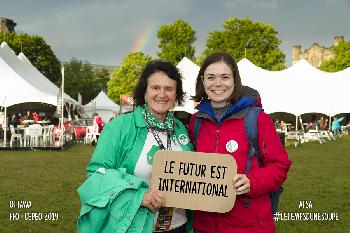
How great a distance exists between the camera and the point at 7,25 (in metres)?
89.2

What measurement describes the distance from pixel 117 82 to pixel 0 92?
4881cm

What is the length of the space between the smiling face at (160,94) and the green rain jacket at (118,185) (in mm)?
149

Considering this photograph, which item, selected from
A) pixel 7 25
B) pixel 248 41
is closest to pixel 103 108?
pixel 248 41

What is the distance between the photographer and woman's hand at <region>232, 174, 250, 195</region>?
9.21ft

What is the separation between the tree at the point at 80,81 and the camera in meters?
74.2

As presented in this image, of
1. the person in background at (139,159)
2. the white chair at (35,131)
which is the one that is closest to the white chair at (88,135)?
the white chair at (35,131)

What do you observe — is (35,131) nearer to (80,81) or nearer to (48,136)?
(48,136)

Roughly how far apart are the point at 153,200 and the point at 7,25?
94.1 m

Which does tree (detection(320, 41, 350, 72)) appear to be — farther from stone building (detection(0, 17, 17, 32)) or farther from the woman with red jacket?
stone building (detection(0, 17, 17, 32))

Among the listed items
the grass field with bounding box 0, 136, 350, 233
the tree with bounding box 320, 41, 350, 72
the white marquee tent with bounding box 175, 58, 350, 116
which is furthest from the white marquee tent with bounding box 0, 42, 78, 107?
the tree with bounding box 320, 41, 350, 72

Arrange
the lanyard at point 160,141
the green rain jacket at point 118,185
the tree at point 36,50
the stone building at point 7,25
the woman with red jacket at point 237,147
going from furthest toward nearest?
1. the stone building at point 7,25
2. the tree at point 36,50
3. the lanyard at point 160,141
4. the woman with red jacket at point 237,147
5. the green rain jacket at point 118,185

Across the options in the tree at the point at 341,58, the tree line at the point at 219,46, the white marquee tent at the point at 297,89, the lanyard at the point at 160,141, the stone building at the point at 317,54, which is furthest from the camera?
the stone building at the point at 317,54

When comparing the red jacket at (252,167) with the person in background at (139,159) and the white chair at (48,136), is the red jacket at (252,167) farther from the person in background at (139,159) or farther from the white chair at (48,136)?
the white chair at (48,136)

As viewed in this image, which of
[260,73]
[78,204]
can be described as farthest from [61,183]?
[260,73]
